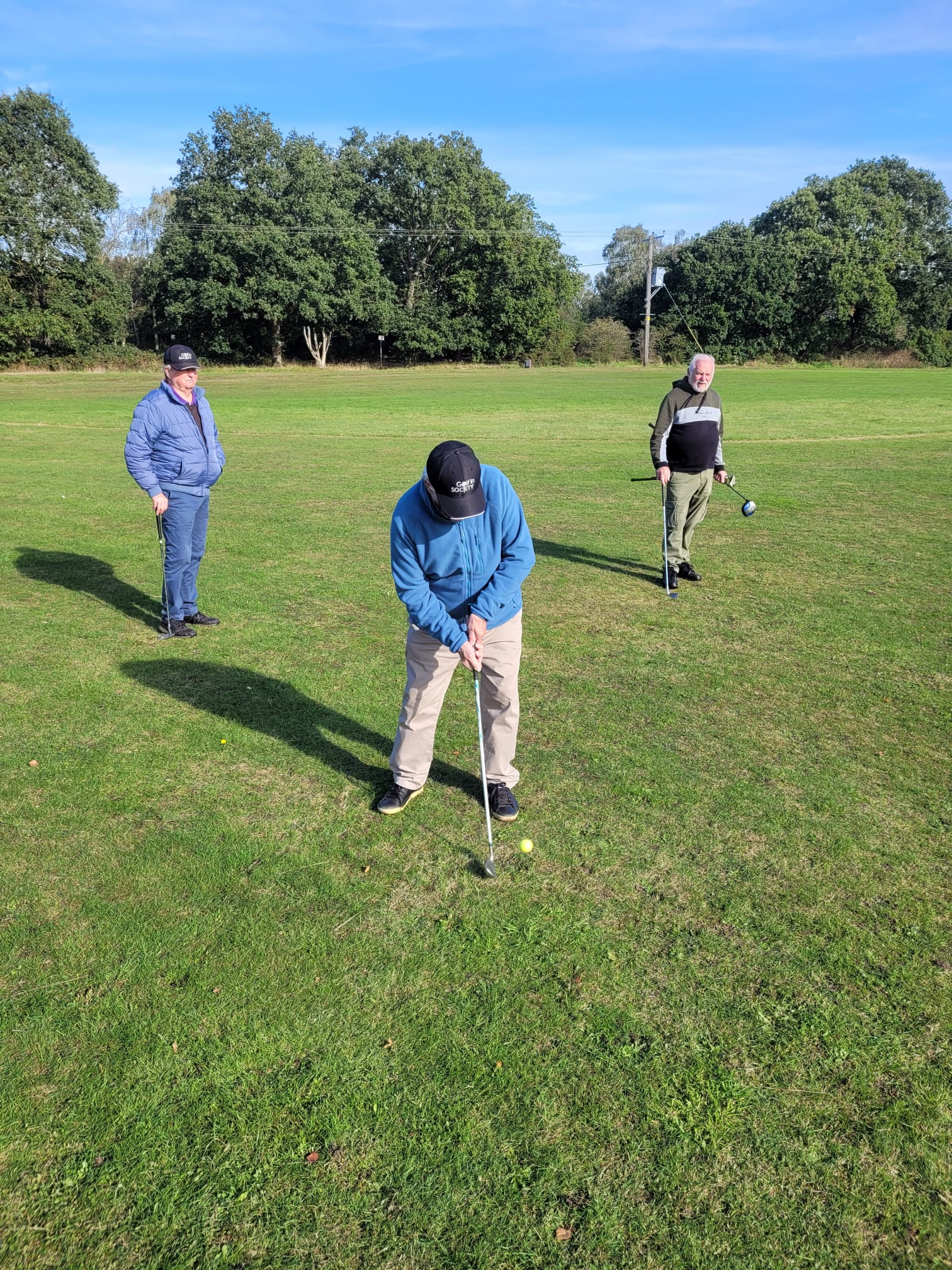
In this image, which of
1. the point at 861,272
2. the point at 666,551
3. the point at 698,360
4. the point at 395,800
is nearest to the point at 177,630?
the point at 395,800

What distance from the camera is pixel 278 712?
285 inches

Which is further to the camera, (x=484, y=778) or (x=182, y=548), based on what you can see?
(x=182, y=548)

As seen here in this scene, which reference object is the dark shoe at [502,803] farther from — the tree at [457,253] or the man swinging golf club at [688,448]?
the tree at [457,253]

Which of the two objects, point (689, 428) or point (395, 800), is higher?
point (689, 428)

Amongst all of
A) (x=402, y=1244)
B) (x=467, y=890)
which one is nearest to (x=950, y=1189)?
(x=402, y=1244)

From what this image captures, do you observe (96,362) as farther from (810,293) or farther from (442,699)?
(442,699)

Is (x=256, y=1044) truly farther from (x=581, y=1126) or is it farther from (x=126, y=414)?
(x=126, y=414)

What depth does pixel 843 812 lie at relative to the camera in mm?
5652

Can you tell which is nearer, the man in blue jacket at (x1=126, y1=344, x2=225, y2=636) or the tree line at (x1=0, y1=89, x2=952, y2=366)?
the man in blue jacket at (x1=126, y1=344, x2=225, y2=636)

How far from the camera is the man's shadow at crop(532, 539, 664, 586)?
11.3 m

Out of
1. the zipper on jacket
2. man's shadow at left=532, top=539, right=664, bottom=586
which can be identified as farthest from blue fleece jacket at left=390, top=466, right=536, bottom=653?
man's shadow at left=532, top=539, right=664, bottom=586

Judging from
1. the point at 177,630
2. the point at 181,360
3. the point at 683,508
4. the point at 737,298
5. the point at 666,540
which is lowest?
the point at 177,630

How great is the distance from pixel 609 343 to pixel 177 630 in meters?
72.9

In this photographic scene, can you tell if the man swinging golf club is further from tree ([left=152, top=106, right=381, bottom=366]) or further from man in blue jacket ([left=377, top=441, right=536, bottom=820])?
tree ([left=152, top=106, right=381, bottom=366])
